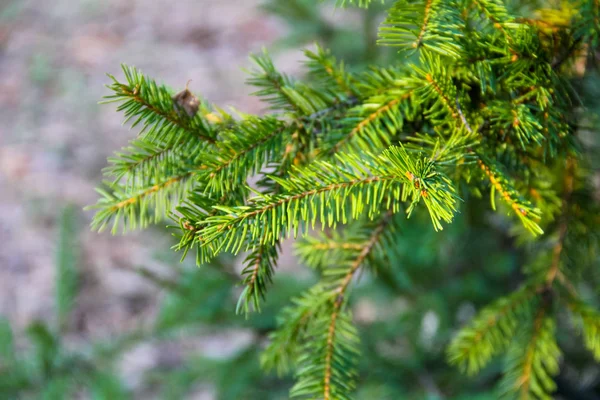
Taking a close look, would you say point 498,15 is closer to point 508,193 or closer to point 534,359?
point 508,193

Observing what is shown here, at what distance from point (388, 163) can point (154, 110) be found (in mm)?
307

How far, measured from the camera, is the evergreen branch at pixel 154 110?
0.62m

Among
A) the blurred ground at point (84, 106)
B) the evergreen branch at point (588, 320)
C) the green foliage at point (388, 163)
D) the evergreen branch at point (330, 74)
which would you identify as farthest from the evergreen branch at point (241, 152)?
the blurred ground at point (84, 106)

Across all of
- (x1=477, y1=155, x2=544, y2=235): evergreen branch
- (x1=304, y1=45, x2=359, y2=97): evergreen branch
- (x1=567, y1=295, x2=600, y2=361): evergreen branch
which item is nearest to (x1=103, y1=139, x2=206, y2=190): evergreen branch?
(x1=304, y1=45, x2=359, y2=97): evergreen branch

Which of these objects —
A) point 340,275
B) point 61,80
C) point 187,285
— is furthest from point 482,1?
point 61,80

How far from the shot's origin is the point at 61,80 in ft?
12.5

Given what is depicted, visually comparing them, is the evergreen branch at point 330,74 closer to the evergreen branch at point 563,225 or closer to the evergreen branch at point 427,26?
the evergreen branch at point 427,26

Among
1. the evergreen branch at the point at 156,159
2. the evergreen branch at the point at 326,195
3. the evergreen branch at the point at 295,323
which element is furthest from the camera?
the evergreen branch at the point at 295,323

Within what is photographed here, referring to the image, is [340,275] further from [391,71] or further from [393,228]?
[391,71]

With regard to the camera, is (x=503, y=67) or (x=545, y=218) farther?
(x=545, y=218)

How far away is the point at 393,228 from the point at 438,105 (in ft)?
0.84

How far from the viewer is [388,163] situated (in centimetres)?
61

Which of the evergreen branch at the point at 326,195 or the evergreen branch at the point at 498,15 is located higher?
the evergreen branch at the point at 498,15

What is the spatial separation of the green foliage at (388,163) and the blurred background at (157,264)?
0.82ft
